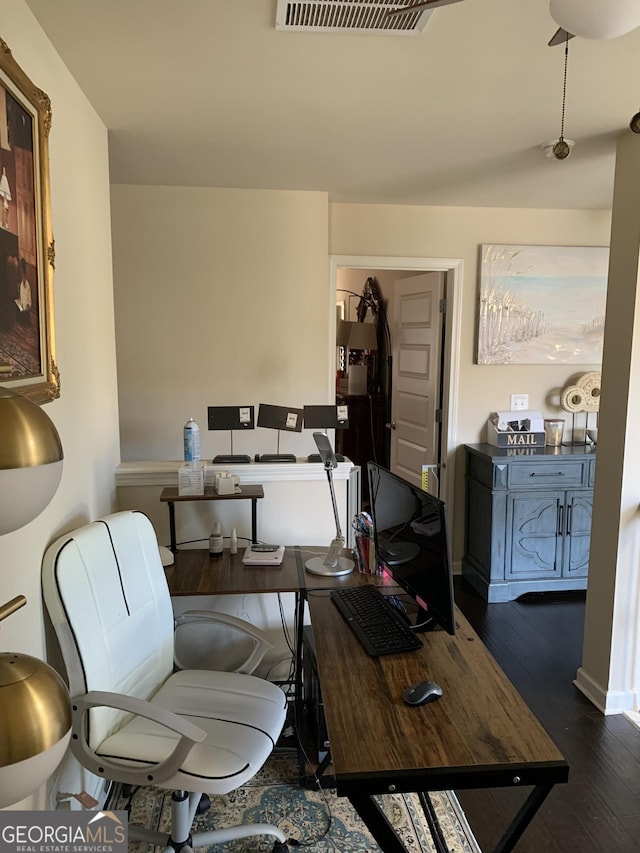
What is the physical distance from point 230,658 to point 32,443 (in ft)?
7.32

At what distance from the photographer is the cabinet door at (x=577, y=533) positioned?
3787 mm

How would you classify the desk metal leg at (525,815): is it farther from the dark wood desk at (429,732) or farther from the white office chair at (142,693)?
the white office chair at (142,693)

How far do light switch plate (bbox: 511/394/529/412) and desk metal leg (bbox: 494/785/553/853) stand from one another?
303cm

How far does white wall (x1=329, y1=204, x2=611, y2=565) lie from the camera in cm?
388

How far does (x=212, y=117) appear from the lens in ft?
7.73

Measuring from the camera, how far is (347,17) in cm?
166

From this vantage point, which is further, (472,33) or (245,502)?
(245,502)

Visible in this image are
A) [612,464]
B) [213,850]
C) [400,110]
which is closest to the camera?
[213,850]

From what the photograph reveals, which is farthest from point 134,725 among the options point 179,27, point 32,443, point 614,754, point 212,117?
point 212,117

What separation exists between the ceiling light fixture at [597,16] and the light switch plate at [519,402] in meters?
3.04

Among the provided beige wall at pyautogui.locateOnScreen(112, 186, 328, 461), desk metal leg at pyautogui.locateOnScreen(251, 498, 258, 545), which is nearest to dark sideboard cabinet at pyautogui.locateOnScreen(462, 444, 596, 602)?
beige wall at pyautogui.locateOnScreen(112, 186, 328, 461)

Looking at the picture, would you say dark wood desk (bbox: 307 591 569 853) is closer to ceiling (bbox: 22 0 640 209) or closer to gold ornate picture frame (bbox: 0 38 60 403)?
gold ornate picture frame (bbox: 0 38 60 403)

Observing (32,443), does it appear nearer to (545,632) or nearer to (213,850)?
(213,850)

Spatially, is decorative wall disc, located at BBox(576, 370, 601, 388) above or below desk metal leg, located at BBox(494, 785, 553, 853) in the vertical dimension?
above
